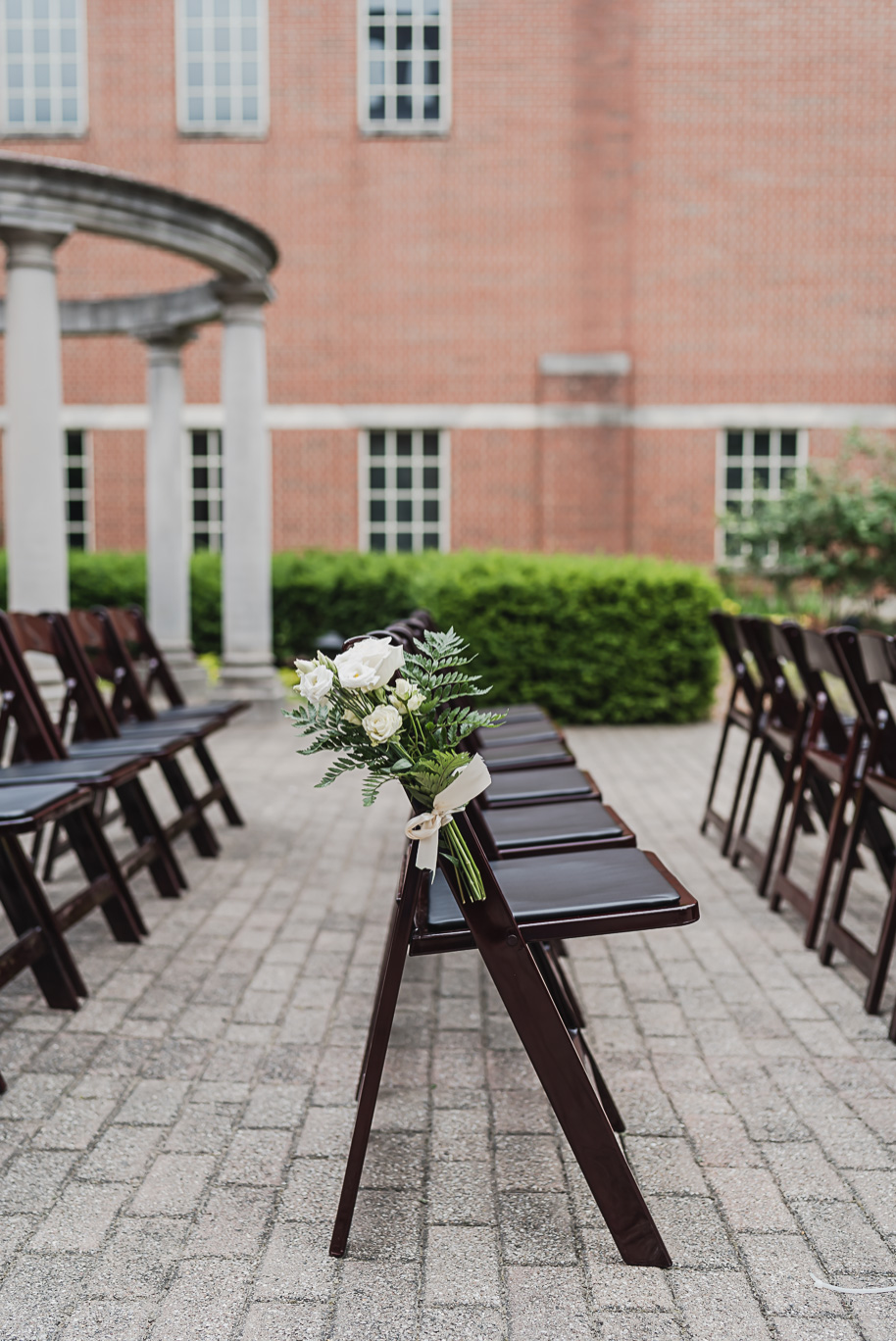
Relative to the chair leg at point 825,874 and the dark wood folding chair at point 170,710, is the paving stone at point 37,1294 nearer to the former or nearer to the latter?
the chair leg at point 825,874

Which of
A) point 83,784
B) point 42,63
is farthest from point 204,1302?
point 42,63

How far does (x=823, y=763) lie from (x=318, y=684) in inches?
106

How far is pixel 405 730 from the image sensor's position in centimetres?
236

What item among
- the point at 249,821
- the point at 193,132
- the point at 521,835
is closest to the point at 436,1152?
the point at 521,835

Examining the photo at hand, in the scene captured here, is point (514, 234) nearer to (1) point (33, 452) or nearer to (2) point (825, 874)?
(1) point (33, 452)

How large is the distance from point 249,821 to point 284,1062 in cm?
311

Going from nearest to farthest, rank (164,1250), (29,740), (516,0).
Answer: (164,1250) < (29,740) < (516,0)

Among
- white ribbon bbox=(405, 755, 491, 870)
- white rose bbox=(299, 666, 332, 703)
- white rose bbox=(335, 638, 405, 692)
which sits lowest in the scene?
white ribbon bbox=(405, 755, 491, 870)

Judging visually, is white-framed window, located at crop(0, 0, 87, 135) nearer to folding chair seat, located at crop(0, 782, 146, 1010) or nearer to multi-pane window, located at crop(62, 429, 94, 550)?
multi-pane window, located at crop(62, 429, 94, 550)

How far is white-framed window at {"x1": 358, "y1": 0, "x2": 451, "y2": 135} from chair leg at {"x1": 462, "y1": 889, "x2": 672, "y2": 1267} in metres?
15.5

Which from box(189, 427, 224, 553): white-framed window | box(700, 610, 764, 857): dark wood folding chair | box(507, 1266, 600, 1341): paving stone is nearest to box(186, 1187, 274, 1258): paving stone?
box(507, 1266, 600, 1341): paving stone

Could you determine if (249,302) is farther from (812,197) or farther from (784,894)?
(812,197)

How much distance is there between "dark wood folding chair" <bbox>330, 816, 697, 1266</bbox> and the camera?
233 centimetres

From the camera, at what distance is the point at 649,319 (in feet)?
53.1
